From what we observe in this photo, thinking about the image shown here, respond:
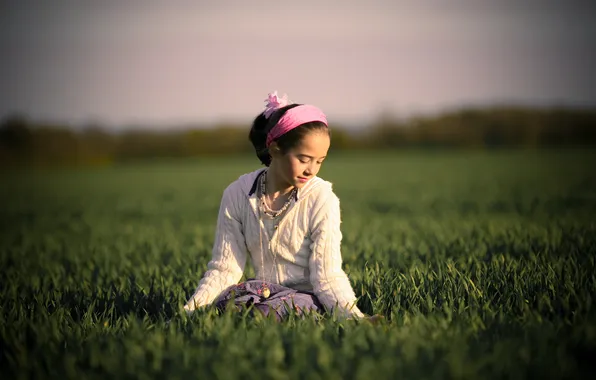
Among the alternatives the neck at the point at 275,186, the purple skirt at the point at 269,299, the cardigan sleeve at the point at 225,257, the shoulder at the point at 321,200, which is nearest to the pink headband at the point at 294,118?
the neck at the point at 275,186

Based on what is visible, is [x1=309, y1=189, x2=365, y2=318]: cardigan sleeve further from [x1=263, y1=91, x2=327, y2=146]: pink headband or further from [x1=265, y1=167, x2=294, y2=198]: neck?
[x1=263, y1=91, x2=327, y2=146]: pink headband

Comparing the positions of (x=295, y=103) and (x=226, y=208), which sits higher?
(x=295, y=103)

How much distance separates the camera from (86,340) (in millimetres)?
3270

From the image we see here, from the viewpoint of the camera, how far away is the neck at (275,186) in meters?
3.83

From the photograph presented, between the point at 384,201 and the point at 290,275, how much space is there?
9.13 meters

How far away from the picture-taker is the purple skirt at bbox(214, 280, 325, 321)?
3518 millimetres

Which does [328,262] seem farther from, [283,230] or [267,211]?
[267,211]

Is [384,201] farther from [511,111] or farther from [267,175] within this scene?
[511,111]

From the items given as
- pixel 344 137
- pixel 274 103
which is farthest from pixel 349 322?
pixel 344 137

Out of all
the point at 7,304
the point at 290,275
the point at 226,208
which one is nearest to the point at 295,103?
the point at 226,208

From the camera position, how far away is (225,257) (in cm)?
382

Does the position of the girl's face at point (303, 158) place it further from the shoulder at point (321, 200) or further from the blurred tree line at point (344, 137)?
the blurred tree line at point (344, 137)

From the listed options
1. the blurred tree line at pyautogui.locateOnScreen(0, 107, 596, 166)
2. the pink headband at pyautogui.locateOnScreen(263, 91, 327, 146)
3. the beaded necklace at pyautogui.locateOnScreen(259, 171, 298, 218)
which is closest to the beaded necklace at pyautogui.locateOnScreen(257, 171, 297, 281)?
the beaded necklace at pyautogui.locateOnScreen(259, 171, 298, 218)

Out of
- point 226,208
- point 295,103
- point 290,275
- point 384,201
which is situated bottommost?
point 384,201
